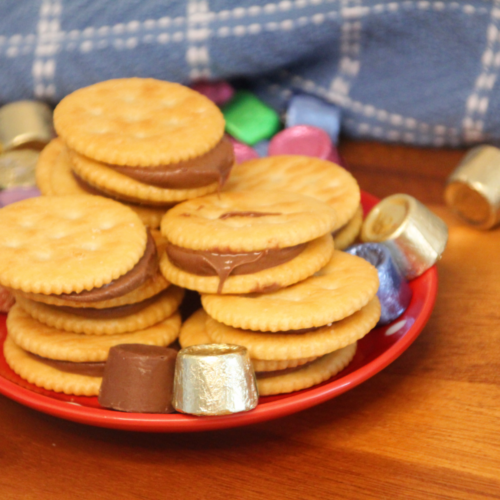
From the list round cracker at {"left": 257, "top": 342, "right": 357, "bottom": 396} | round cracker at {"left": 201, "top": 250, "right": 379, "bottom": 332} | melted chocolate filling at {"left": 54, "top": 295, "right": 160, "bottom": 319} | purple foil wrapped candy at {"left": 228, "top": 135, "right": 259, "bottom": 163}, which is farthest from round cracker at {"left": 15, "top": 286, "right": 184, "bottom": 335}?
purple foil wrapped candy at {"left": 228, "top": 135, "right": 259, "bottom": 163}

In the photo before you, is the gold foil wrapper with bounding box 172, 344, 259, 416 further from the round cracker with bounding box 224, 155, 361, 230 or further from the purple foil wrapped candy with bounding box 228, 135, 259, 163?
the purple foil wrapped candy with bounding box 228, 135, 259, 163

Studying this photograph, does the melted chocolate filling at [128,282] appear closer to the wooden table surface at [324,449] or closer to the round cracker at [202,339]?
the round cracker at [202,339]

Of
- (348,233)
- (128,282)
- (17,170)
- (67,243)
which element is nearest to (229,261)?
(128,282)

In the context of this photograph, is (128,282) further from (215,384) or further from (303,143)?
(303,143)

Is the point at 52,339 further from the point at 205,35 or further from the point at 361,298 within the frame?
the point at 205,35

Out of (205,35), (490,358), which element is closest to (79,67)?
(205,35)
